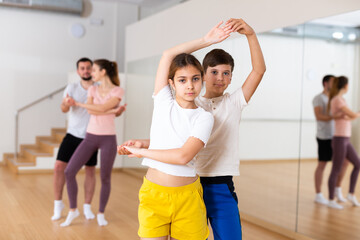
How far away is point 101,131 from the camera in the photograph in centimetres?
392

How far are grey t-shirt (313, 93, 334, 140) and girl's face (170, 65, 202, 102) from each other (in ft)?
6.61

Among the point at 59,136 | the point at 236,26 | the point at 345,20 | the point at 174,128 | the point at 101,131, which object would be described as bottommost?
the point at 59,136

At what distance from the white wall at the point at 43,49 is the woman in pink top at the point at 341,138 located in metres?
5.96

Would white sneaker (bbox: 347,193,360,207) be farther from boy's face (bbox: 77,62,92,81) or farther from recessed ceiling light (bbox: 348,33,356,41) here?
boy's face (bbox: 77,62,92,81)

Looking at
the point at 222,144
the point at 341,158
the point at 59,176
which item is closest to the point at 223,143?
the point at 222,144

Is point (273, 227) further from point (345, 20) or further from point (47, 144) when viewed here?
point (47, 144)

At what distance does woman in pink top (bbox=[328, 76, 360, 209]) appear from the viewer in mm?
3316

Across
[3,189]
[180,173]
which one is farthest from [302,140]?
[3,189]

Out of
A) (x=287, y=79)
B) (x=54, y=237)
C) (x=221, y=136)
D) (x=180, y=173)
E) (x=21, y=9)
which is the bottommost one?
(x=54, y=237)

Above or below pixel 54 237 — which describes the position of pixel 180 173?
above

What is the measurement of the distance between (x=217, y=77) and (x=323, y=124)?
181 cm

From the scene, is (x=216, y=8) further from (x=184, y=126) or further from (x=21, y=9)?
(x=21, y=9)

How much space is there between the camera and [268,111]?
13.9 feet

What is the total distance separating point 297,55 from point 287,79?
246 millimetres
